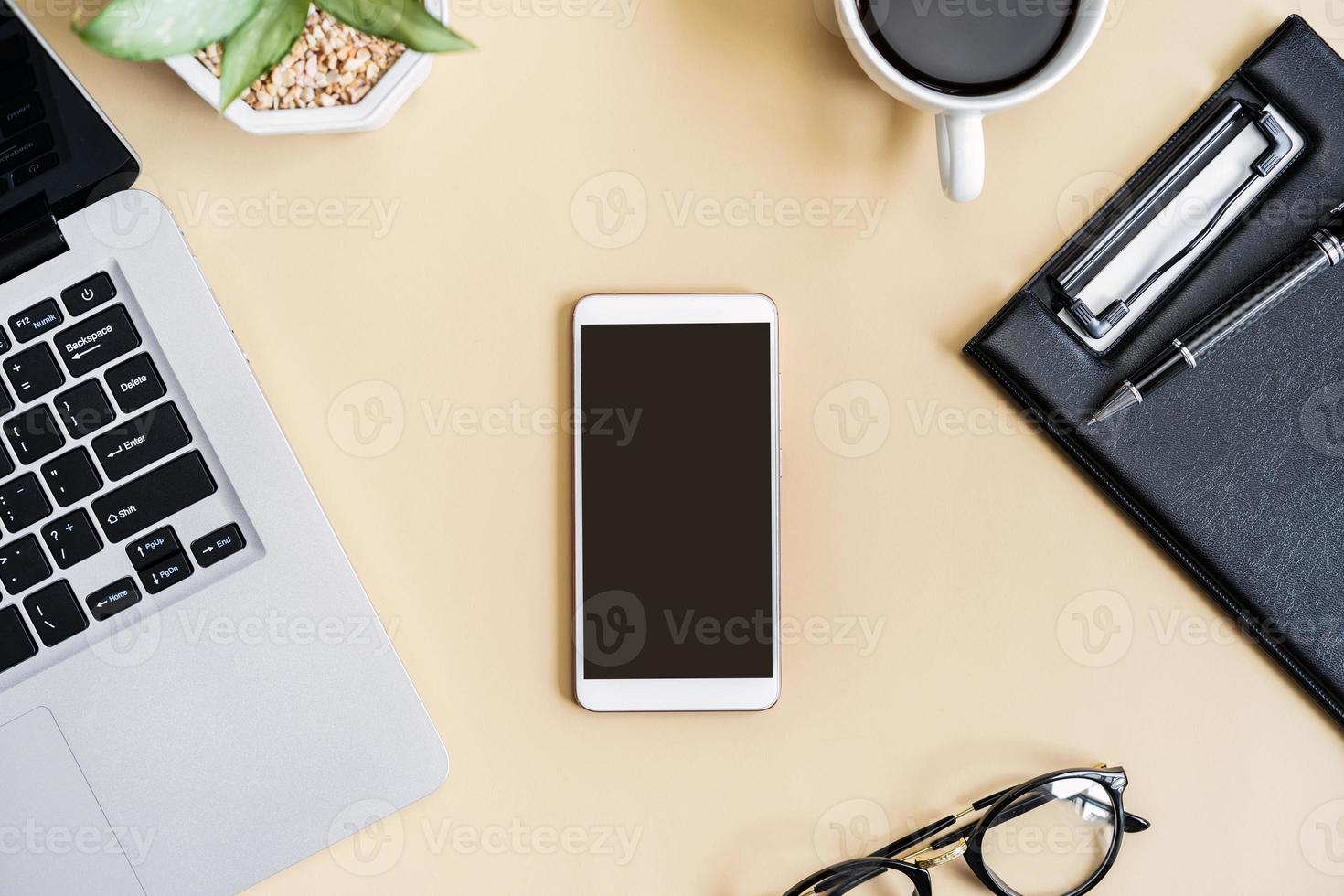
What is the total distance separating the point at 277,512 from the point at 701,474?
0.24 m

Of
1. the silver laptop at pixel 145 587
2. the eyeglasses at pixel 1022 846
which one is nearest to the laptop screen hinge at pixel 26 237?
the silver laptop at pixel 145 587

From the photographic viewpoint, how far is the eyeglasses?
58cm

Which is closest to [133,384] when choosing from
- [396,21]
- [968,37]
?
[396,21]

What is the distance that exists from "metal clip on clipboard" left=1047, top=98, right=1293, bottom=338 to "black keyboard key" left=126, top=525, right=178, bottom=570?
516 millimetres

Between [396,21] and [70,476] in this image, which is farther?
[70,476]

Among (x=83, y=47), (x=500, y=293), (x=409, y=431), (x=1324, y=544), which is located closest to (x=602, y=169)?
(x=500, y=293)

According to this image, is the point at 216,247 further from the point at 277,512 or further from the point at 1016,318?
the point at 1016,318

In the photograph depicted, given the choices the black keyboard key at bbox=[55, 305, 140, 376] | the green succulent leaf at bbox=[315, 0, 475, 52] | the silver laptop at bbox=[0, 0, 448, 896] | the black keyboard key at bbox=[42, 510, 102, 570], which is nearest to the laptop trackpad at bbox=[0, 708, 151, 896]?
the silver laptop at bbox=[0, 0, 448, 896]

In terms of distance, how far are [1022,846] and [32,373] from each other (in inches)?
24.8

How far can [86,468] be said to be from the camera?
522mm

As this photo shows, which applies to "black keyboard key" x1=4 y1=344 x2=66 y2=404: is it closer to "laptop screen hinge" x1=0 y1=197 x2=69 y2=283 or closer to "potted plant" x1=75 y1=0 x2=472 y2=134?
"laptop screen hinge" x1=0 y1=197 x2=69 y2=283

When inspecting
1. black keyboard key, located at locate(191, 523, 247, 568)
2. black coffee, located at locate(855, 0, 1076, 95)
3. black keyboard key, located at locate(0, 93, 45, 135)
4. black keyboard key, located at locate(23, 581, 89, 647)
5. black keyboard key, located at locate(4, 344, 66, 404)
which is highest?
black coffee, located at locate(855, 0, 1076, 95)

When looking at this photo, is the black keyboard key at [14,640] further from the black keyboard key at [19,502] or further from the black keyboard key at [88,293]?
the black keyboard key at [88,293]

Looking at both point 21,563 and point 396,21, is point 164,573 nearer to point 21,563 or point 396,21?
point 21,563
